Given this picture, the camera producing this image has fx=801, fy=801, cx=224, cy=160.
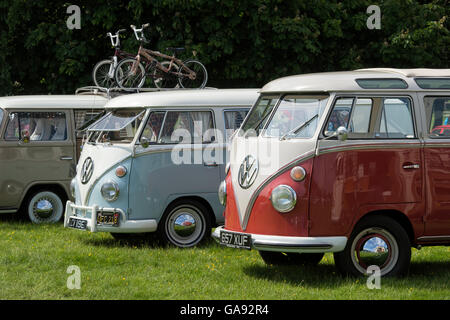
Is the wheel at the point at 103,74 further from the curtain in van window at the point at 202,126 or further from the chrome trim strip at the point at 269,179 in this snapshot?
the chrome trim strip at the point at 269,179

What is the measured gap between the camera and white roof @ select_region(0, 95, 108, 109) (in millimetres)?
13570

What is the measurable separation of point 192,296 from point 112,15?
1187cm

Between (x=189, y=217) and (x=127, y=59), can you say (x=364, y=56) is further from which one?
(x=189, y=217)

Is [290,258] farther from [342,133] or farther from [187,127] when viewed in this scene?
[187,127]

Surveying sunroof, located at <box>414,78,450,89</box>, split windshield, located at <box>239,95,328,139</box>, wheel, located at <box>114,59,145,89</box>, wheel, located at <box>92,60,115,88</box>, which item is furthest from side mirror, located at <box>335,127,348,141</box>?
wheel, located at <box>92,60,115,88</box>

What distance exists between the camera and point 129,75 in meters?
14.6

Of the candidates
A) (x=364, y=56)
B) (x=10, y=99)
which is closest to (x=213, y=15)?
(x=364, y=56)

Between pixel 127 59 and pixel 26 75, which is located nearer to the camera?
pixel 127 59

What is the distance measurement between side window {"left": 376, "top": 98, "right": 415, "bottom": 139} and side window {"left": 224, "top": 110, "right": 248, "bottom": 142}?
337cm

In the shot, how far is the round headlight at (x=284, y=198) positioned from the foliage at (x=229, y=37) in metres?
10.2

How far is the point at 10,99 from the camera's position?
13.7m

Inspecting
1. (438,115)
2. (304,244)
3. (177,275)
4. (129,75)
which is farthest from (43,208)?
(438,115)

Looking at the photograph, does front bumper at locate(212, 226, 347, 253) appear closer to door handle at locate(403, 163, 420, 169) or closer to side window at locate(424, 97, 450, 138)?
door handle at locate(403, 163, 420, 169)

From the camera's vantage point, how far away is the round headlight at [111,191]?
1088 cm
